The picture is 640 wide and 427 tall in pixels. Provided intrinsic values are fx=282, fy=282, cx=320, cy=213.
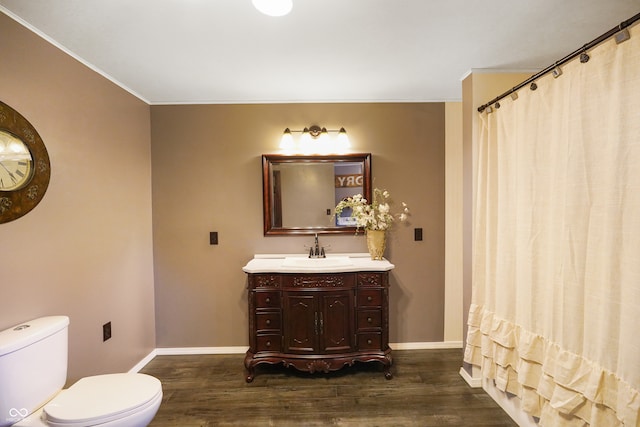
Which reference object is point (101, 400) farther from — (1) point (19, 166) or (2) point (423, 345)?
(2) point (423, 345)

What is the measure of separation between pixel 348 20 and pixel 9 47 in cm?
178

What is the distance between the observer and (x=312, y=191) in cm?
268

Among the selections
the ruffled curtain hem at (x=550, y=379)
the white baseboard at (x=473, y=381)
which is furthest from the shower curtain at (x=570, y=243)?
the white baseboard at (x=473, y=381)

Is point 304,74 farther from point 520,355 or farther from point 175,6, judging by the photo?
point 520,355

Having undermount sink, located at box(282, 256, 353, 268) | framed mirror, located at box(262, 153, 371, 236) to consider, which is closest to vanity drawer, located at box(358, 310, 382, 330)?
undermount sink, located at box(282, 256, 353, 268)

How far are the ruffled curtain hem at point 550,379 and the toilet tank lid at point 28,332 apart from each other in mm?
2527

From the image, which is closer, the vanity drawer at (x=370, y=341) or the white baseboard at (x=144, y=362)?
the vanity drawer at (x=370, y=341)

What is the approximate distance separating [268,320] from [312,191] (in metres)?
1.20

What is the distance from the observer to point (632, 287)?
3.57ft

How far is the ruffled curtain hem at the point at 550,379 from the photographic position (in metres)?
1.17

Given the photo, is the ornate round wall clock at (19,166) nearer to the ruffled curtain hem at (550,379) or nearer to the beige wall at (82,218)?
the beige wall at (82,218)

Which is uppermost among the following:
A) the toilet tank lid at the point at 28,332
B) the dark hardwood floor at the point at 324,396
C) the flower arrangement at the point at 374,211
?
the flower arrangement at the point at 374,211

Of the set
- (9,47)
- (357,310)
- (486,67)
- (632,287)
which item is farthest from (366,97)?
(9,47)

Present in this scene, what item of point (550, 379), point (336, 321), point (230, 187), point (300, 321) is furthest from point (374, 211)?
point (550, 379)
